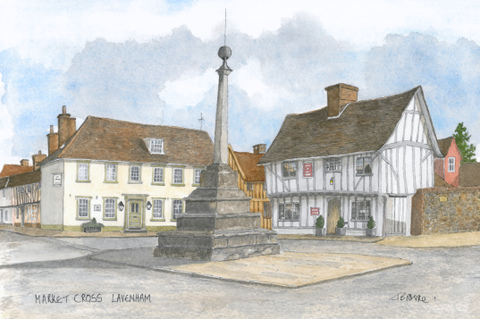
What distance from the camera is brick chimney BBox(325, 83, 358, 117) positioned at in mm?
29359

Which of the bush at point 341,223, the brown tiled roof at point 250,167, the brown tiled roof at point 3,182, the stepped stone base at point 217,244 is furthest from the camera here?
the brown tiled roof at point 3,182

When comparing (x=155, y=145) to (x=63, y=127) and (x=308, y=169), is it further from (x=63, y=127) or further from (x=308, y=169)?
(x=308, y=169)

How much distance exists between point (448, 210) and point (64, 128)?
24.6 metres

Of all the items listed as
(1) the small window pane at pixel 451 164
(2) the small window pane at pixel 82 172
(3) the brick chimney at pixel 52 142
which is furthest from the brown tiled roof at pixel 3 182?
(1) the small window pane at pixel 451 164

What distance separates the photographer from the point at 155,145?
3559cm

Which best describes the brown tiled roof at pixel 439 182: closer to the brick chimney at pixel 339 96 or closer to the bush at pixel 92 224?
the brick chimney at pixel 339 96

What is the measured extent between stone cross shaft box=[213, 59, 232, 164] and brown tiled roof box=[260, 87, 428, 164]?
39.2ft

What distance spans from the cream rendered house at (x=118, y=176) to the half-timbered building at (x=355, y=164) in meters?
8.15

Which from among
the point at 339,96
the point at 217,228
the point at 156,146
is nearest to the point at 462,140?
→ the point at 339,96

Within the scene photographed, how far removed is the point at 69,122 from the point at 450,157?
1074 inches

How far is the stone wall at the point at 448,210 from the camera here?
2528 cm

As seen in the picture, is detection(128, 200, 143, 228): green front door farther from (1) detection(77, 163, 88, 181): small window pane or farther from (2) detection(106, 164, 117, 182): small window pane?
(1) detection(77, 163, 88, 181): small window pane

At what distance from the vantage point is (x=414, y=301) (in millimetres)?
8281

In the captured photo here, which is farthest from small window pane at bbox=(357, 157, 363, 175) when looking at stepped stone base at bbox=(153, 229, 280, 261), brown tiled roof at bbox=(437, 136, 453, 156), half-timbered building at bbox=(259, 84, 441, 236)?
stepped stone base at bbox=(153, 229, 280, 261)
